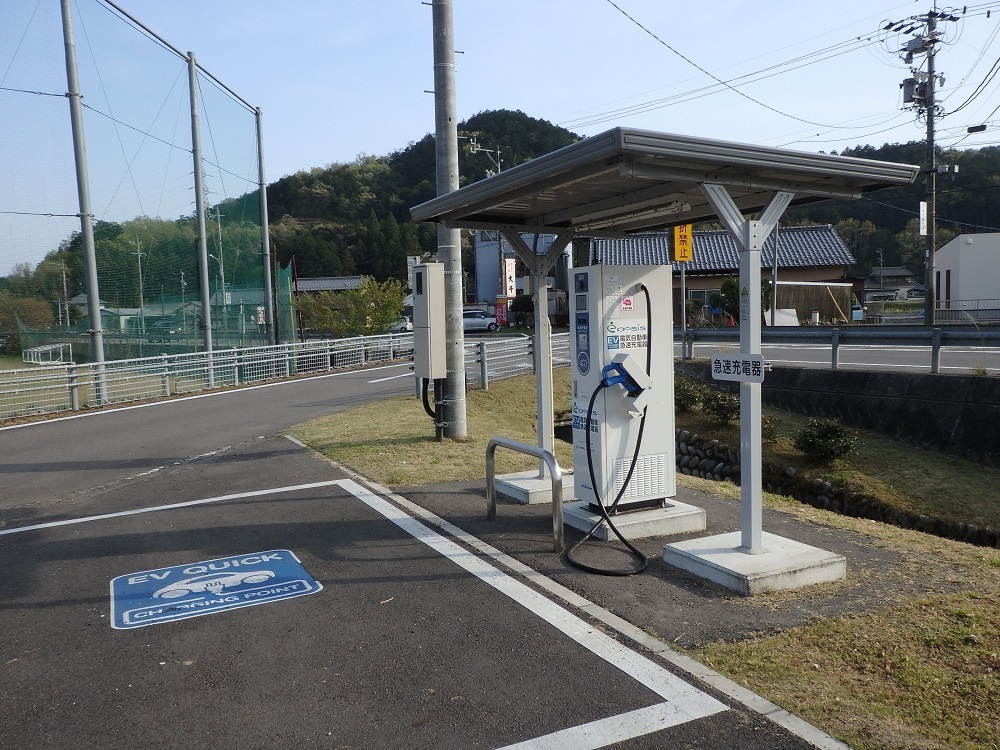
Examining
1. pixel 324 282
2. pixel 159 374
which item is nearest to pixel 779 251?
pixel 159 374

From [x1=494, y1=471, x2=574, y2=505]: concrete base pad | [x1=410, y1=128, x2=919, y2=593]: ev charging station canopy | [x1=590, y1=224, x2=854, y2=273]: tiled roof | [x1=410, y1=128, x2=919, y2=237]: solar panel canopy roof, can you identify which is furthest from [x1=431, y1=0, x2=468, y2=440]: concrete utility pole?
[x1=590, y1=224, x2=854, y2=273]: tiled roof

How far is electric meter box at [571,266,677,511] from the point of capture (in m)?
6.30

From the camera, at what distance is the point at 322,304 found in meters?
32.2

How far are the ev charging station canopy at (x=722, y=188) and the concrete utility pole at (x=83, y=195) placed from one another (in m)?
11.6

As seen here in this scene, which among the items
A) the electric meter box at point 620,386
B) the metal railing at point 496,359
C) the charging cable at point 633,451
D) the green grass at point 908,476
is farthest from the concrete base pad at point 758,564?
the metal railing at point 496,359

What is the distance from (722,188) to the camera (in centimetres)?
544

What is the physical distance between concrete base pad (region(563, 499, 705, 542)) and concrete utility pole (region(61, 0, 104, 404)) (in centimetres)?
1288

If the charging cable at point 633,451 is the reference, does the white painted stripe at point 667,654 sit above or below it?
below

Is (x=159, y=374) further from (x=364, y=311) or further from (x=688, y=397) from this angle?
(x=364, y=311)

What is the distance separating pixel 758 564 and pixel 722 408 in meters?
8.92

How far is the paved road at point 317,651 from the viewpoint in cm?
351

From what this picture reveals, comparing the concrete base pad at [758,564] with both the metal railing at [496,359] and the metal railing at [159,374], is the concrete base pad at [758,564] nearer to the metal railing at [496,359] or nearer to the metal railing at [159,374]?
the metal railing at [496,359]

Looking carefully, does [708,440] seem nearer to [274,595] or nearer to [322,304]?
[274,595]

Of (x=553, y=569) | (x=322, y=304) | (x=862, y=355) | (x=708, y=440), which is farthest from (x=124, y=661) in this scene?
(x=322, y=304)
